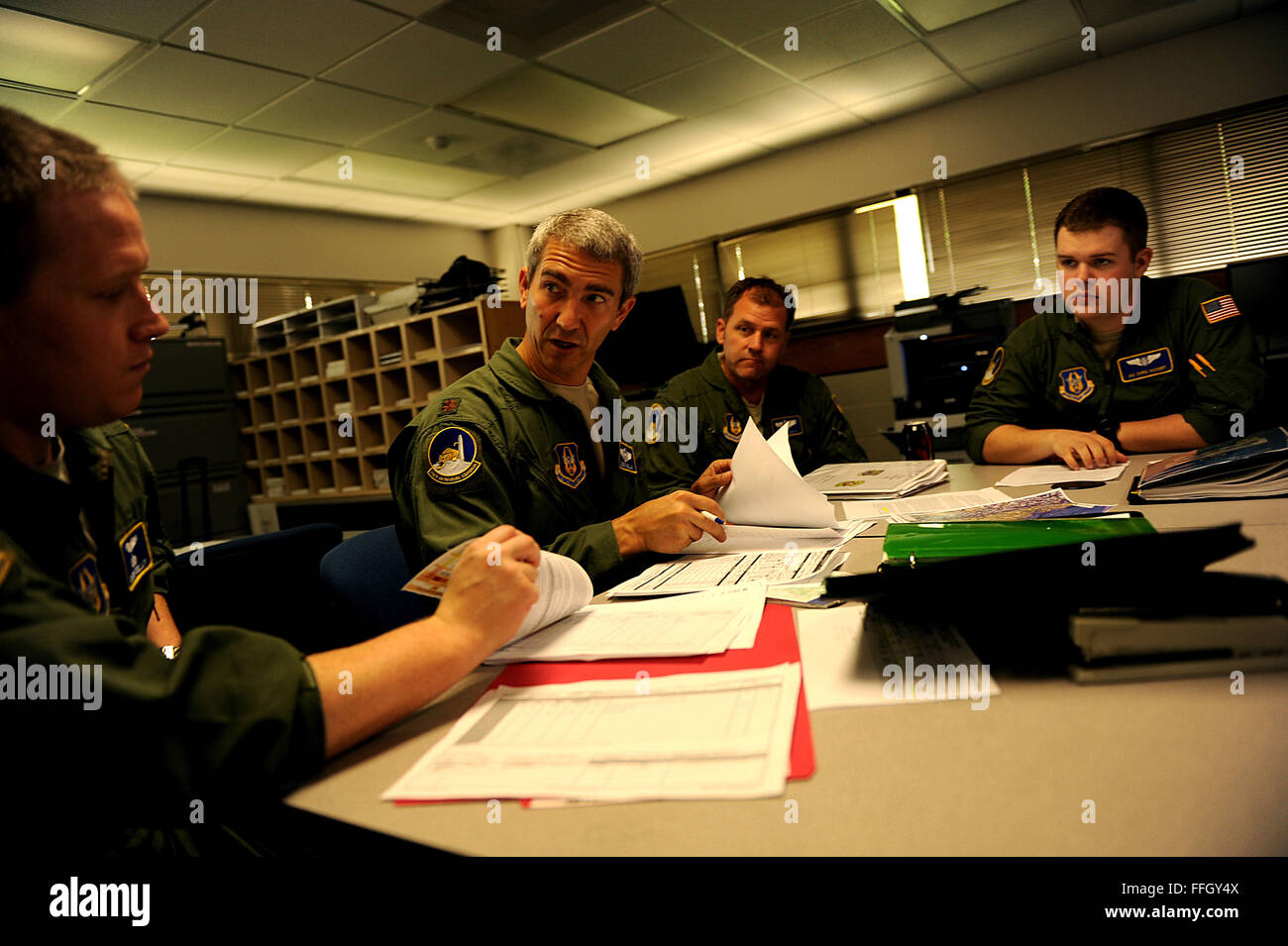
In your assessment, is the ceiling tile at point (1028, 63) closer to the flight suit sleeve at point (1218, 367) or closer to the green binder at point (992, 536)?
the flight suit sleeve at point (1218, 367)

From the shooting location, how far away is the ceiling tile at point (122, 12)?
10.0 ft

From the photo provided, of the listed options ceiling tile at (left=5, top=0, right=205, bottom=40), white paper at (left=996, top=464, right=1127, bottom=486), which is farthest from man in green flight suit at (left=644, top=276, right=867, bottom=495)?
ceiling tile at (left=5, top=0, right=205, bottom=40)

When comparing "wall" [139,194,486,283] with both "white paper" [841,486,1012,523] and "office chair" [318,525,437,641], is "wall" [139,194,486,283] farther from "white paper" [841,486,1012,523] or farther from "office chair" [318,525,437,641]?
"white paper" [841,486,1012,523]

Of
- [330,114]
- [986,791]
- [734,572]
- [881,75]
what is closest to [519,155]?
[330,114]

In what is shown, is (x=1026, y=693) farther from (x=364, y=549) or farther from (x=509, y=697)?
(x=364, y=549)

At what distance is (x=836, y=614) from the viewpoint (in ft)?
2.99

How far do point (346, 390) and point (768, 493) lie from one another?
4.77m

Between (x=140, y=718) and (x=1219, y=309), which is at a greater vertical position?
(x=1219, y=309)

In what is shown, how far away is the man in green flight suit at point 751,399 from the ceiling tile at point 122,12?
254cm

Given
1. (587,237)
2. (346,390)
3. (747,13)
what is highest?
(747,13)

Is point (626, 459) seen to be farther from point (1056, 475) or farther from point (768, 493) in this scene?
point (1056, 475)

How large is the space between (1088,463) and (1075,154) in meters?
4.24

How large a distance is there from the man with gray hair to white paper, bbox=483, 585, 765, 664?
0.30 metres

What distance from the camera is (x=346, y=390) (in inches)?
217
